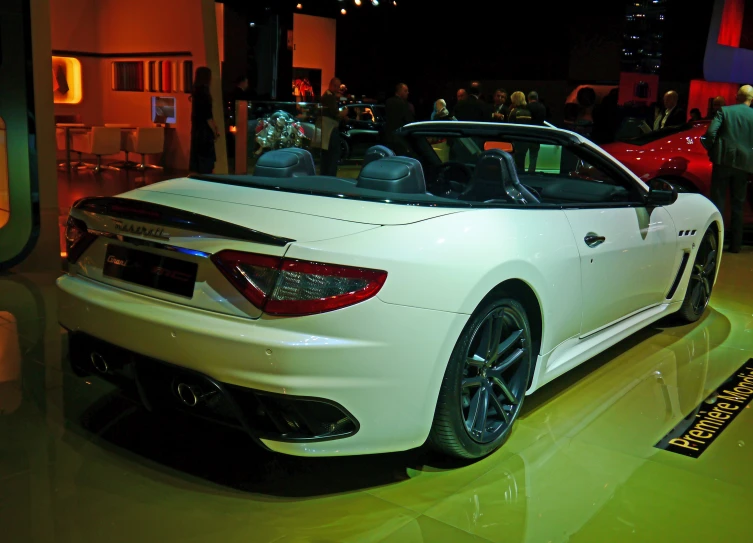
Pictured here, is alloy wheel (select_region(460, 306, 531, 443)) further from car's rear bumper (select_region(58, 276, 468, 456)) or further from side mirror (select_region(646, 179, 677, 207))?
side mirror (select_region(646, 179, 677, 207))

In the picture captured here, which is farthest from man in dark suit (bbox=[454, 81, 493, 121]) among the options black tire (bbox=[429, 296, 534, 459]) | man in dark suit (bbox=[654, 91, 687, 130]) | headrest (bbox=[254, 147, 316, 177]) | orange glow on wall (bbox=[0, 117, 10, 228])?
black tire (bbox=[429, 296, 534, 459])

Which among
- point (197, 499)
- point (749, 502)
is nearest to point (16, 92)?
point (197, 499)

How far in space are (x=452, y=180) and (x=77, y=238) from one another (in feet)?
7.06

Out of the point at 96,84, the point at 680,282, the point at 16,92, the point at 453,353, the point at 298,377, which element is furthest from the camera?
the point at 96,84

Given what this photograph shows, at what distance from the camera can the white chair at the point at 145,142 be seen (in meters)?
13.6

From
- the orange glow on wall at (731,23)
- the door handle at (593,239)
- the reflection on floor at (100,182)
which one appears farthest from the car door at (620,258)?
the orange glow on wall at (731,23)

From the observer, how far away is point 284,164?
12.1 feet

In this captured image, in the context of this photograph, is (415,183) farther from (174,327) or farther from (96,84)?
(96,84)

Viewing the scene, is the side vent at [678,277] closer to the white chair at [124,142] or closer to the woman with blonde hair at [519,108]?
the woman with blonde hair at [519,108]

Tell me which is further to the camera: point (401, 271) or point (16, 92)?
point (16, 92)

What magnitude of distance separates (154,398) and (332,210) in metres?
0.93

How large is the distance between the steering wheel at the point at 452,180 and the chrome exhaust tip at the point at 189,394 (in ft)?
7.21

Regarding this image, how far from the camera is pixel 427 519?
258cm

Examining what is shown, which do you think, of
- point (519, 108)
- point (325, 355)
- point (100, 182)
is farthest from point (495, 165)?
point (100, 182)
